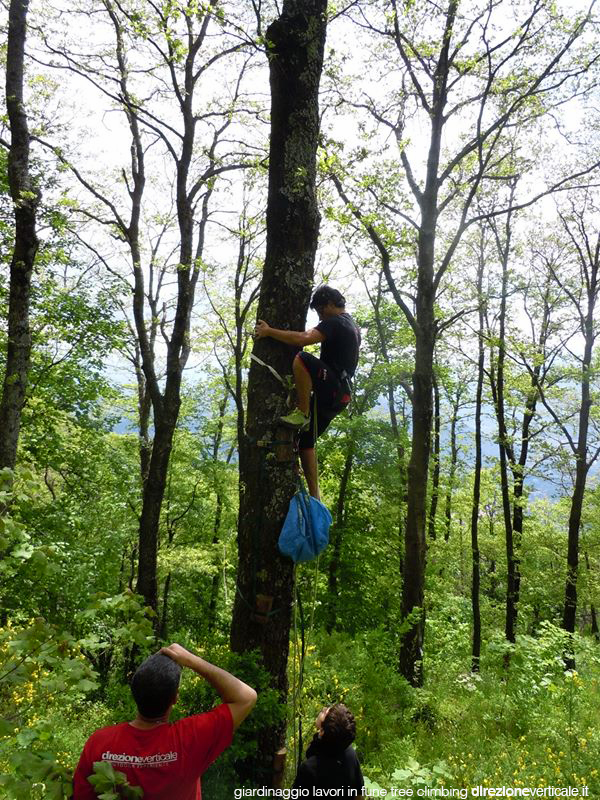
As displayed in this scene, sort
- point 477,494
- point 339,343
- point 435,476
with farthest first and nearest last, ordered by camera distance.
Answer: point 435,476 < point 477,494 < point 339,343

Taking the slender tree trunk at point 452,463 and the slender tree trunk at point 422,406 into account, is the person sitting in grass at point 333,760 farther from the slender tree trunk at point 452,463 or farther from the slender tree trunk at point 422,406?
the slender tree trunk at point 452,463

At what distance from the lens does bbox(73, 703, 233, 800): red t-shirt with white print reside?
77.4 inches

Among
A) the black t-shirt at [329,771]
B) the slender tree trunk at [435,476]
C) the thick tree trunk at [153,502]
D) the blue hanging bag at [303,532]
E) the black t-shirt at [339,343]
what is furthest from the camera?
the slender tree trunk at [435,476]

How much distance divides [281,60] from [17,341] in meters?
4.41

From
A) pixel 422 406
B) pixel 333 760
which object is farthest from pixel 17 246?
pixel 422 406

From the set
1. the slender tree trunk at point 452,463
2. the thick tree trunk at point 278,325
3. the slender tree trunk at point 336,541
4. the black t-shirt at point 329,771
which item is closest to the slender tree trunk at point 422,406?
the slender tree trunk at point 336,541

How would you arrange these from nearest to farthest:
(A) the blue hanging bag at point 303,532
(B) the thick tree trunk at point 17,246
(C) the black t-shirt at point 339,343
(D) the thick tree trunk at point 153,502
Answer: (A) the blue hanging bag at point 303,532 < (C) the black t-shirt at point 339,343 < (B) the thick tree trunk at point 17,246 < (D) the thick tree trunk at point 153,502

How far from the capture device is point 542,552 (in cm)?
1912

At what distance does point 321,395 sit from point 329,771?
2550 mm

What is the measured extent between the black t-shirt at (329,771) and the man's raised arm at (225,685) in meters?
1.45

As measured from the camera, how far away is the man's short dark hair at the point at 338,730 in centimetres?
331

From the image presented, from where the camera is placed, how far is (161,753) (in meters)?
2.02

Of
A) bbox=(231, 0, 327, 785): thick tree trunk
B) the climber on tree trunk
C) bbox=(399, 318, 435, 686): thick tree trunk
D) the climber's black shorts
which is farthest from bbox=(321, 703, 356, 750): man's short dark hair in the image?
bbox=(399, 318, 435, 686): thick tree trunk

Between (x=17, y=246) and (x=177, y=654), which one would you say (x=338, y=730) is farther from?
(x=17, y=246)
